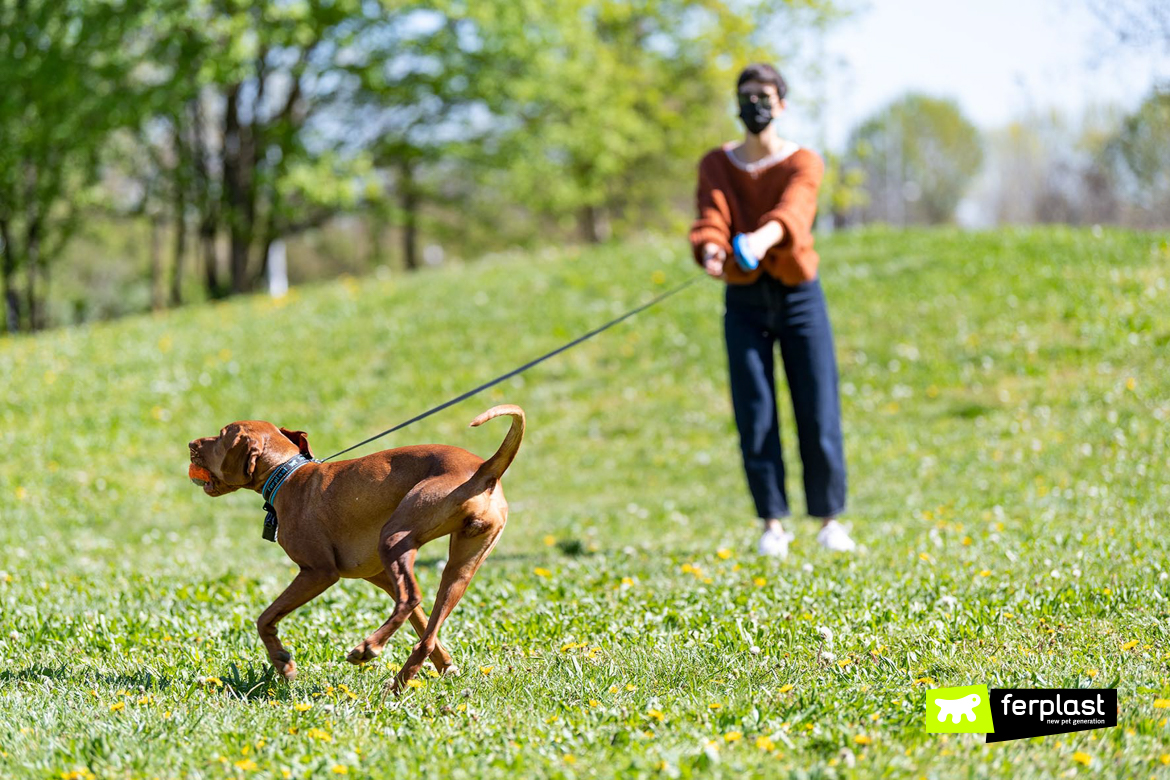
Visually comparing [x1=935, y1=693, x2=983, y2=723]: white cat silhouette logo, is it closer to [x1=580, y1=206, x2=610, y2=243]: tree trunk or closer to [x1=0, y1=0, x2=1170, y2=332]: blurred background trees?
[x1=0, y1=0, x2=1170, y2=332]: blurred background trees

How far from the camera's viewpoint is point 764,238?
584 cm

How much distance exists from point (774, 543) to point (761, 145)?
2273 millimetres

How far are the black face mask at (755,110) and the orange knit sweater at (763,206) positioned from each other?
0.75ft

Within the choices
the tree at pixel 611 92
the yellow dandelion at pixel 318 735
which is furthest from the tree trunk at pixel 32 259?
the yellow dandelion at pixel 318 735

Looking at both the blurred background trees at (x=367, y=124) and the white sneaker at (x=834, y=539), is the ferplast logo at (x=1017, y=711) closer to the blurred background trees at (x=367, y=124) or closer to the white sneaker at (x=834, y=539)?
the white sneaker at (x=834, y=539)

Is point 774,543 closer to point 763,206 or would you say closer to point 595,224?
point 763,206

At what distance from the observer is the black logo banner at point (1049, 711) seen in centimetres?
318

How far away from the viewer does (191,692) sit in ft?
12.4

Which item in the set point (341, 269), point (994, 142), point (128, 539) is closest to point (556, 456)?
point (128, 539)

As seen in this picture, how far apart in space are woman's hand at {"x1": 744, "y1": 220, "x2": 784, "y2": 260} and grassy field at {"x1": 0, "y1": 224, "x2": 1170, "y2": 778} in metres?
1.65

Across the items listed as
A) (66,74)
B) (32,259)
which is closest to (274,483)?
(66,74)

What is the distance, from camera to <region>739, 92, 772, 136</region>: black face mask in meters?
6.14

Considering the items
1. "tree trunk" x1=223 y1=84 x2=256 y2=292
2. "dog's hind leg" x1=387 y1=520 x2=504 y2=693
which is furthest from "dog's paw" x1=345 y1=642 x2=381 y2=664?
"tree trunk" x1=223 y1=84 x2=256 y2=292

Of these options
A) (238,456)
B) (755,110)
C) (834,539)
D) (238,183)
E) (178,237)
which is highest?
(238,183)
